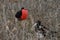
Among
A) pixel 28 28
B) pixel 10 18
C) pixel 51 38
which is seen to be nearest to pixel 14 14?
pixel 10 18

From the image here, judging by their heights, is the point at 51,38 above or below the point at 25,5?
below

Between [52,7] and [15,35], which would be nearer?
[15,35]

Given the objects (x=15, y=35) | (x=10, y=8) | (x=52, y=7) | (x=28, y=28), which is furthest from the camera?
(x=52, y=7)

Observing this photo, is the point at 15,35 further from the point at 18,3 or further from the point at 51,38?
the point at 18,3

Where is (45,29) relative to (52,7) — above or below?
below

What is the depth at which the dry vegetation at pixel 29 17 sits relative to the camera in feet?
9.97

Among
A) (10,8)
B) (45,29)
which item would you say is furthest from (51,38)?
(10,8)

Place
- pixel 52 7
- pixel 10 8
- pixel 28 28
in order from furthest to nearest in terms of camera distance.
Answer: pixel 52 7 → pixel 10 8 → pixel 28 28

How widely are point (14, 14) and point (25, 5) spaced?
351 millimetres

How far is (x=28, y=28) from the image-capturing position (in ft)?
10.6

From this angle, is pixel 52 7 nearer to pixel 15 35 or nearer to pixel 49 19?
pixel 49 19

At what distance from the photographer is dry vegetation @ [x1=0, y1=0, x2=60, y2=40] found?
304cm

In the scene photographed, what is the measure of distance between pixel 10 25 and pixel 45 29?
499 millimetres

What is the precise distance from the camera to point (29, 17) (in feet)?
11.2
